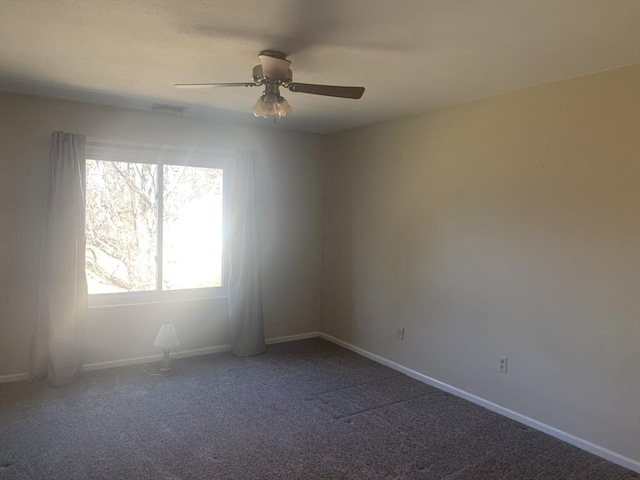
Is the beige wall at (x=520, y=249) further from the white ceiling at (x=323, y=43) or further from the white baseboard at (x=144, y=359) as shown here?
the white baseboard at (x=144, y=359)

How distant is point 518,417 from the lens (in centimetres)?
326

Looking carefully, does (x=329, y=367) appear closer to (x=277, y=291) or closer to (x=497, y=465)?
(x=277, y=291)

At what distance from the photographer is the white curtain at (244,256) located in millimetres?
4672

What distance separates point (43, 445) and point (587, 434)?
3.34m

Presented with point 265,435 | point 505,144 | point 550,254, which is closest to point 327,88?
point 505,144

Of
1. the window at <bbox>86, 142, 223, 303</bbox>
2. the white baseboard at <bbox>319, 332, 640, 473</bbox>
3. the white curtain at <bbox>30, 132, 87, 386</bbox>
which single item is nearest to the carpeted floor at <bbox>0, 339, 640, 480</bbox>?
the white baseboard at <bbox>319, 332, 640, 473</bbox>

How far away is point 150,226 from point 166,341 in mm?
1109

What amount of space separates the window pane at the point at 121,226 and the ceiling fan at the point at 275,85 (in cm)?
197

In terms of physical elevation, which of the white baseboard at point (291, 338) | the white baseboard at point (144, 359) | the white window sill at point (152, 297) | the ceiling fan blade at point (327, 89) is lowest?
the white baseboard at point (144, 359)

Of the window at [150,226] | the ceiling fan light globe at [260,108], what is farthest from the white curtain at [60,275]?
the ceiling fan light globe at [260,108]

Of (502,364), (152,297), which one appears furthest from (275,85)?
(152,297)

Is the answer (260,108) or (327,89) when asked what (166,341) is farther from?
(327,89)

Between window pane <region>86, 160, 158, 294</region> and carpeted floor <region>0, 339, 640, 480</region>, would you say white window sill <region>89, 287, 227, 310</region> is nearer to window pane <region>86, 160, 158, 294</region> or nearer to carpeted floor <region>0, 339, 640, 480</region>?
window pane <region>86, 160, 158, 294</region>

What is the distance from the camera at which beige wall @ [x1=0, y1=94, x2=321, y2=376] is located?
3770 mm
